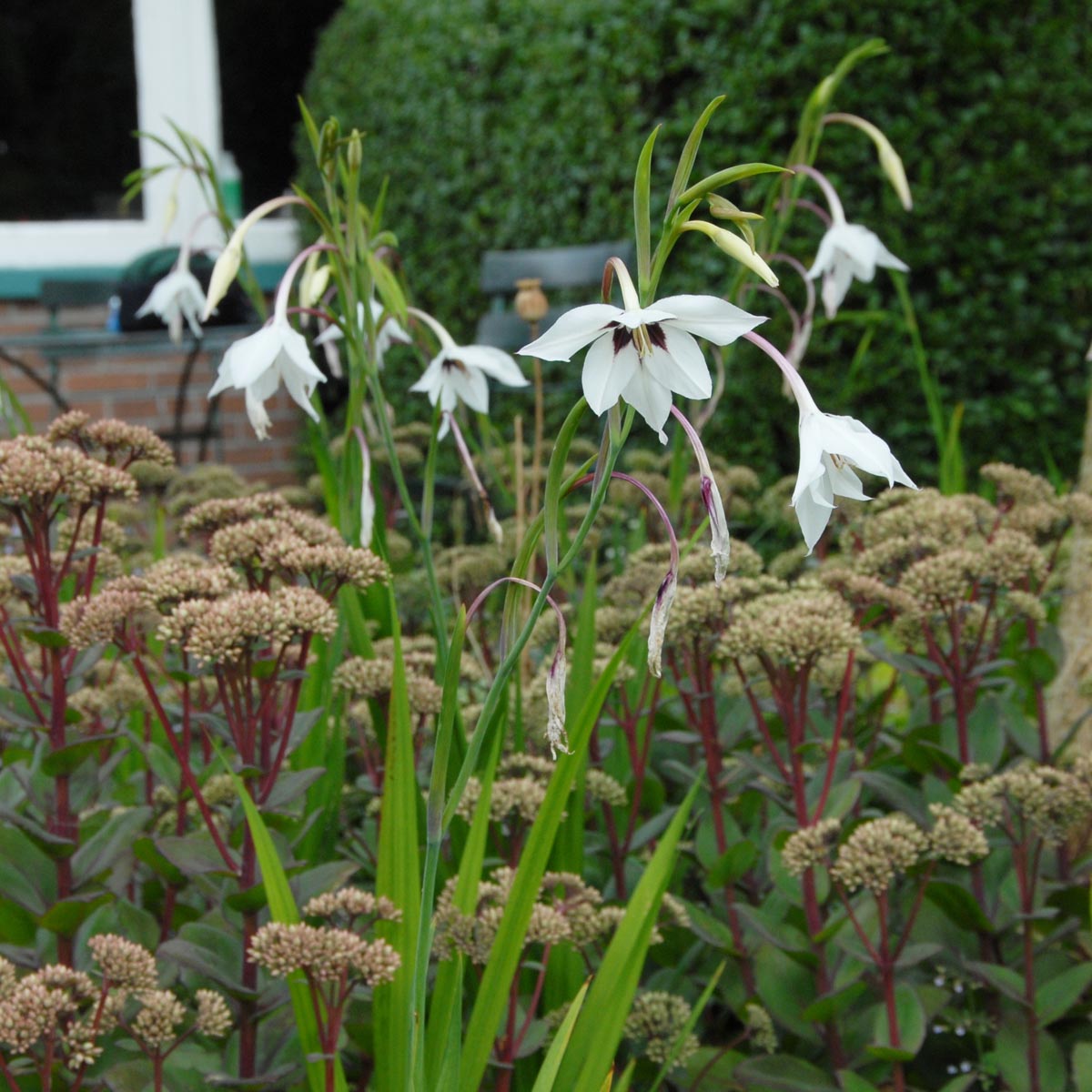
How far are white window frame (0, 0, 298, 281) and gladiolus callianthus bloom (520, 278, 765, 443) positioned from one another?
16.9 feet

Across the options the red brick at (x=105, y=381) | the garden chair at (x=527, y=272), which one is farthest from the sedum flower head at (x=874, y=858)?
the red brick at (x=105, y=381)

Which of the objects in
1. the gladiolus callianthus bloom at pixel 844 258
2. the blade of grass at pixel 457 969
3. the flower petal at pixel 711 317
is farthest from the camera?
the gladiolus callianthus bloom at pixel 844 258

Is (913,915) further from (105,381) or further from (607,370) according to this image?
(105,381)

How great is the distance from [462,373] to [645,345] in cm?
83

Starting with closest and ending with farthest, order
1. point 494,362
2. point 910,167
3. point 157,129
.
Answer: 1. point 494,362
2. point 910,167
3. point 157,129

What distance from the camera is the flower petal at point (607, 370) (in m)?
0.84

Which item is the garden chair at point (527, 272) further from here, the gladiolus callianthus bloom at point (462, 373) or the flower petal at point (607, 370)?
the flower petal at point (607, 370)

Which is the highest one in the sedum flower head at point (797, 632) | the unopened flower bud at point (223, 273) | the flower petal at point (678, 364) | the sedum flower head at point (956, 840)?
the unopened flower bud at point (223, 273)

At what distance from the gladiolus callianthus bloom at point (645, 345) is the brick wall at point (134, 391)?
14.6 feet

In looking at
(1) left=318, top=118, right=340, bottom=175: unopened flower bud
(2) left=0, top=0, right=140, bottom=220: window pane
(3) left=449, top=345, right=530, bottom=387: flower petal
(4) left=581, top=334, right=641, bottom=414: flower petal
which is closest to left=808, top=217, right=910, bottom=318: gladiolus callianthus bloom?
(3) left=449, top=345, right=530, bottom=387: flower petal

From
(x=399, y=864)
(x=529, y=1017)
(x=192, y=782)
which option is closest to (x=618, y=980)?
(x=529, y=1017)

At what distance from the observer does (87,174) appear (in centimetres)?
602

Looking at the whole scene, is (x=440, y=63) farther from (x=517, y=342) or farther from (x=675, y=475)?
(x=675, y=475)

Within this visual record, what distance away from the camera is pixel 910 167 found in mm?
3930
